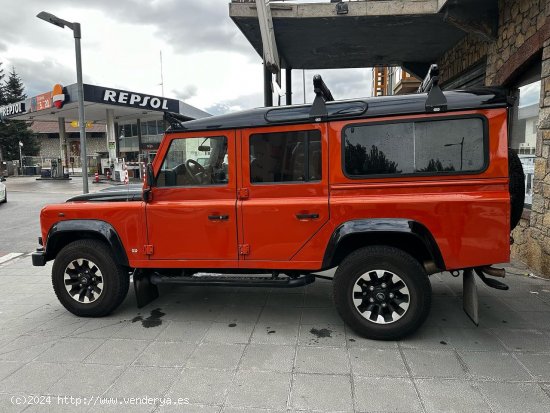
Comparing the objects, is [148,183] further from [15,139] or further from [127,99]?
[15,139]

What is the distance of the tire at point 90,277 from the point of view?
4.22m

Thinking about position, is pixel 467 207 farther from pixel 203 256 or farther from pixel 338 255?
pixel 203 256

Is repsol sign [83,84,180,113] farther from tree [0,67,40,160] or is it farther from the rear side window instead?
tree [0,67,40,160]

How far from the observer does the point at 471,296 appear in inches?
146

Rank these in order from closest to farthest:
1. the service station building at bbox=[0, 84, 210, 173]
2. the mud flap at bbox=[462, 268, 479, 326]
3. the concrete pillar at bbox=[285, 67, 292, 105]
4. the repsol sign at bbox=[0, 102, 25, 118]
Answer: the mud flap at bbox=[462, 268, 479, 326] < the concrete pillar at bbox=[285, 67, 292, 105] < the service station building at bbox=[0, 84, 210, 173] < the repsol sign at bbox=[0, 102, 25, 118]

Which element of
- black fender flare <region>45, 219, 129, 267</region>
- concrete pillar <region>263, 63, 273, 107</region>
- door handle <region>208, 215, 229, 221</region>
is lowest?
black fender flare <region>45, 219, 129, 267</region>

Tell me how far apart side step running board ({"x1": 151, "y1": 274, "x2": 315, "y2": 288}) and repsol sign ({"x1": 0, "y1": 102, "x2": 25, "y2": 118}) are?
30747mm

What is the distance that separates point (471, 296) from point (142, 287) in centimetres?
336

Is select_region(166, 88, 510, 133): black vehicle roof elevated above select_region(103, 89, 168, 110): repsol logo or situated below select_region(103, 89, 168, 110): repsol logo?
below

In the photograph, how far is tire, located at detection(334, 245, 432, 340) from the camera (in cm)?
350

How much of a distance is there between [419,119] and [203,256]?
7.92ft

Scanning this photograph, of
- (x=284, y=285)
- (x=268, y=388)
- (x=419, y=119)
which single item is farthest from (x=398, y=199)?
(x=268, y=388)

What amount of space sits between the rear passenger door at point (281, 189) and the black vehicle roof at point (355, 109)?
0.34 ft

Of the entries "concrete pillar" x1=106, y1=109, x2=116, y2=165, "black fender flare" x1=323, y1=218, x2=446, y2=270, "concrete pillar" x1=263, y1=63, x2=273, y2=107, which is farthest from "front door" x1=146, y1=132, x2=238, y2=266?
"concrete pillar" x1=106, y1=109, x2=116, y2=165
